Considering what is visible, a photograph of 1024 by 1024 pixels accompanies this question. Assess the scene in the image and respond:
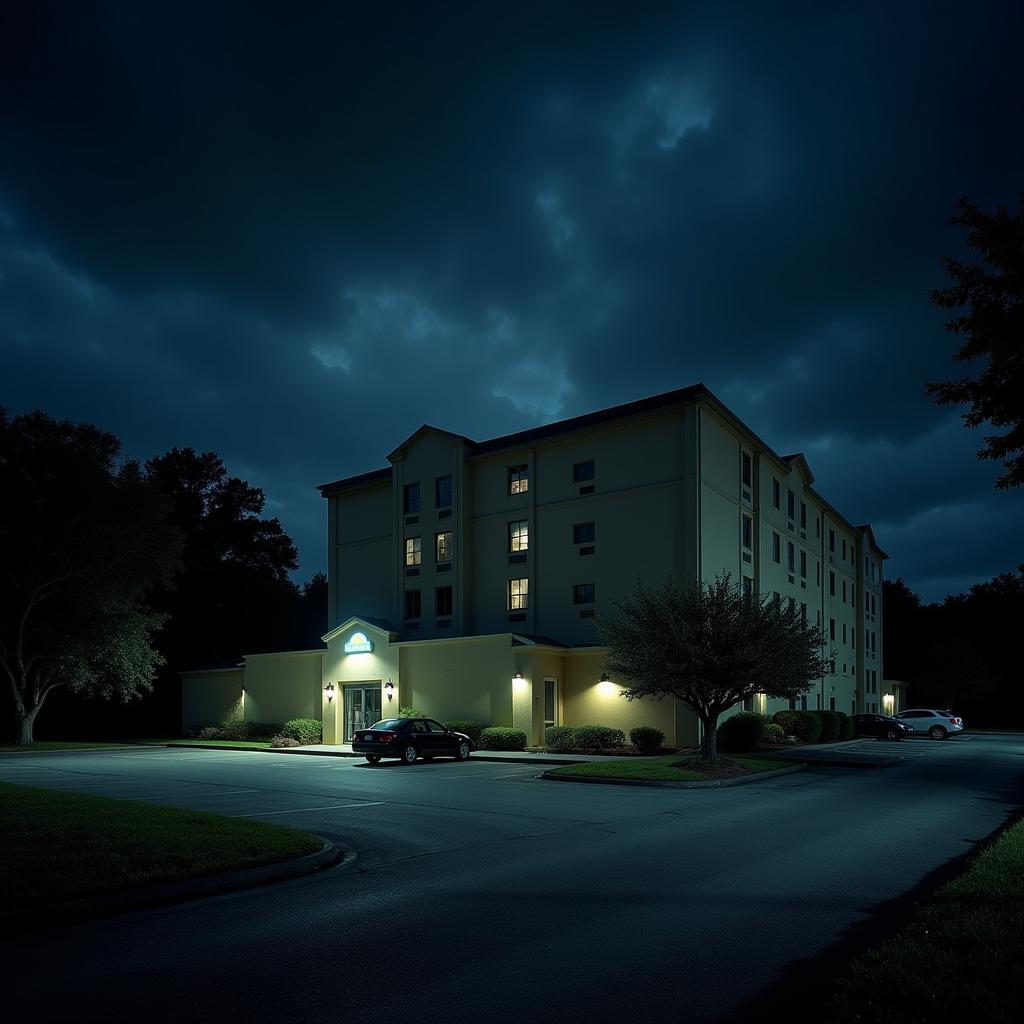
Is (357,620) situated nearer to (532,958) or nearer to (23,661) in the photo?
(23,661)

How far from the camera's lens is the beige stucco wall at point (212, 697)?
44.3m

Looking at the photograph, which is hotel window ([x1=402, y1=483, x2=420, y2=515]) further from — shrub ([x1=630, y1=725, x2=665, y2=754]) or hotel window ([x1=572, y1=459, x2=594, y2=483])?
shrub ([x1=630, y1=725, x2=665, y2=754])

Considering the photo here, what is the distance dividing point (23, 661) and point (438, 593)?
1901 centimetres

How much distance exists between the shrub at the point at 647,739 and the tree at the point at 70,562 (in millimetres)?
23836

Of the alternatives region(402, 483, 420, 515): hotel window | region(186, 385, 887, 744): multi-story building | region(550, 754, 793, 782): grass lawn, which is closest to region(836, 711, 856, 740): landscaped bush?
region(186, 385, 887, 744): multi-story building

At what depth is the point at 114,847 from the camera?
32.9ft

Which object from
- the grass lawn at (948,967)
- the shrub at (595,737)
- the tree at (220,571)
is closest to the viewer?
the grass lawn at (948,967)

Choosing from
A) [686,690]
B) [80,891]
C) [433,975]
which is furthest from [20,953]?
[686,690]

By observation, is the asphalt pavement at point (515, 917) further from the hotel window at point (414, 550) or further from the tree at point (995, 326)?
the hotel window at point (414, 550)

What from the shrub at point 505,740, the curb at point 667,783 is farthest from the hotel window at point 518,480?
the curb at point 667,783

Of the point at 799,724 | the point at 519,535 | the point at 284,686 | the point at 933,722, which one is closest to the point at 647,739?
the point at 799,724

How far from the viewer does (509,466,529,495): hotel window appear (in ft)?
125

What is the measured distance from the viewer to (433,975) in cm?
604

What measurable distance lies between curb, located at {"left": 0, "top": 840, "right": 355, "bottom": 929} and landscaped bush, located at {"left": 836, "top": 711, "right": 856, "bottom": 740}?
35.0m
